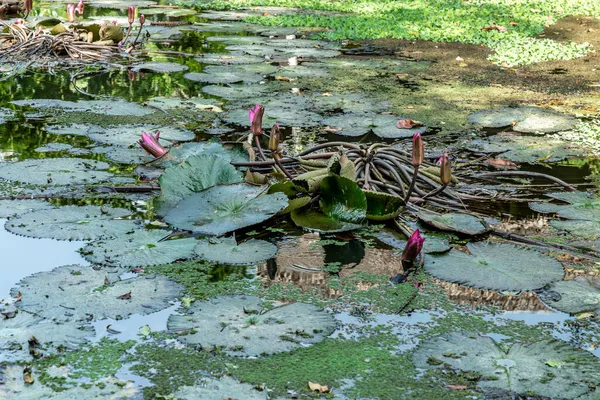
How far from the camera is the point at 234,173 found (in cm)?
279

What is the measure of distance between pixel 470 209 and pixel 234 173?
2.83 ft


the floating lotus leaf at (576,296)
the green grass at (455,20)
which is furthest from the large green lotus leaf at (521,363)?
the green grass at (455,20)

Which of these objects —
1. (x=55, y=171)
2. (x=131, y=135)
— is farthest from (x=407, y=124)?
(x=55, y=171)

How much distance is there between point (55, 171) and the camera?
3162mm

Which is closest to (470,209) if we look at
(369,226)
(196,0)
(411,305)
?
(369,226)

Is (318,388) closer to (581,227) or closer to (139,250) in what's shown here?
(139,250)

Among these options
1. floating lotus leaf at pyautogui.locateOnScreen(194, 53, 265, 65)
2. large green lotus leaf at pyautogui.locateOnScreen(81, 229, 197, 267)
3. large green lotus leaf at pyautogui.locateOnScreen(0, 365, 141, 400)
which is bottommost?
large green lotus leaf at pyautogui.locateOnScreen(0, 365, 141, 400)

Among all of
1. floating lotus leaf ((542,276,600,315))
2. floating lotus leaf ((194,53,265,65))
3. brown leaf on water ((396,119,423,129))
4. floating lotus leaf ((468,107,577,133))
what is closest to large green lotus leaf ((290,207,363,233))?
floating lotus leaf ((542,276,600,315))

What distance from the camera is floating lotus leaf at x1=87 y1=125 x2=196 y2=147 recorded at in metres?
3.61

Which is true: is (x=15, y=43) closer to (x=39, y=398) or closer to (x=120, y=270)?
(x=120, y=270)

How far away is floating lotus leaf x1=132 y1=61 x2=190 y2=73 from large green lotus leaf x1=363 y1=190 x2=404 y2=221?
3.07 meters

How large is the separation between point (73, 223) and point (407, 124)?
1.94 m

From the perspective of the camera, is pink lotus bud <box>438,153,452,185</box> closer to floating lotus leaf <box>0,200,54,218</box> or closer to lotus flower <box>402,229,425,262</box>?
lotus flower <box>402,229,425,262</box>

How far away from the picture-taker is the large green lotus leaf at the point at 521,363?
1.74 m
